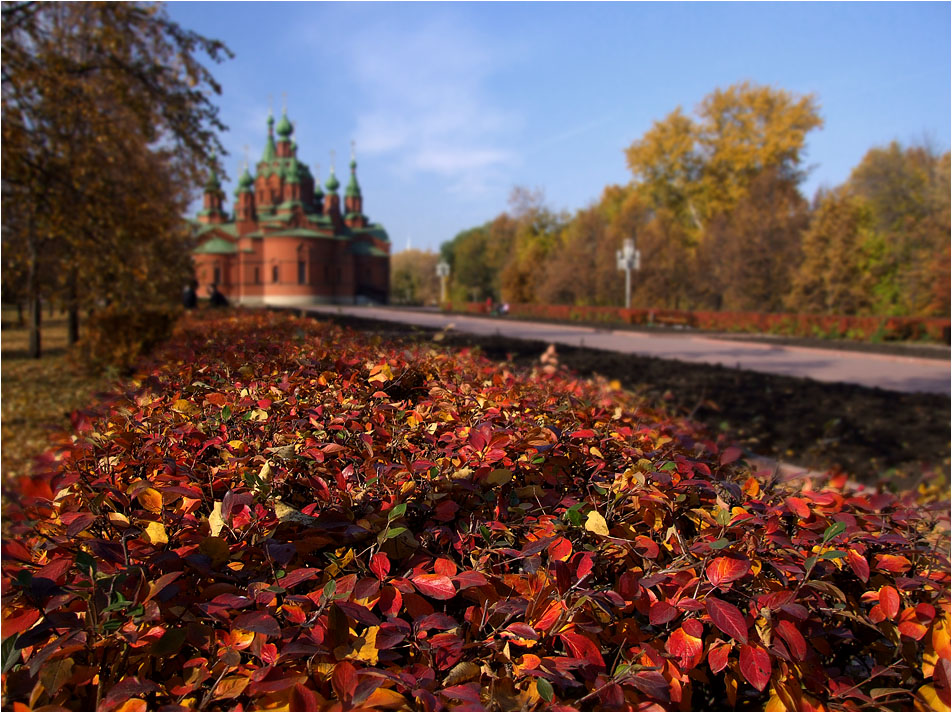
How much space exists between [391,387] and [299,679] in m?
1.35

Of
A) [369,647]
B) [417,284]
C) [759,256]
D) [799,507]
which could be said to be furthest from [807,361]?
[417,284]

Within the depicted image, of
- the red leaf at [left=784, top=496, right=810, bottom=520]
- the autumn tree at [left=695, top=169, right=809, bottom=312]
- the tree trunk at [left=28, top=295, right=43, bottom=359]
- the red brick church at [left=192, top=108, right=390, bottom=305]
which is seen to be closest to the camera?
the red leaf at [left=784, top=496, right=810, bottom=520]

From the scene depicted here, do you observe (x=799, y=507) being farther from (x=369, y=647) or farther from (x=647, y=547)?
(x=369, y=647)

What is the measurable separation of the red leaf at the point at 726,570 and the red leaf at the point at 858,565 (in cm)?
27

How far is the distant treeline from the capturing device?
25422mm

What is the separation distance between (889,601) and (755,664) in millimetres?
386

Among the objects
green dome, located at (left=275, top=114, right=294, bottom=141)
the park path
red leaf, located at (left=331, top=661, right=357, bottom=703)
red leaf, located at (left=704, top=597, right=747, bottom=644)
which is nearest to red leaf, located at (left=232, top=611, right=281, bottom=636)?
red leaf, located at (left=331, top=661, right=357, bottom=703)

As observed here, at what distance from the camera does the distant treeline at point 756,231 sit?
2542 cm

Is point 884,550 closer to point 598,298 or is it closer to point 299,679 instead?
point 299,679

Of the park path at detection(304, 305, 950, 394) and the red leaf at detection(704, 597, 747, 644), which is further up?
the red leaf at detection(704, 597, 747, 644)

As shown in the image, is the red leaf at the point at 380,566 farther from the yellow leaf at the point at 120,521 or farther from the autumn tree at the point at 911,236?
the autumn tree at the point at 911,236

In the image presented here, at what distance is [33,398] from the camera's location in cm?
Answer: 1004

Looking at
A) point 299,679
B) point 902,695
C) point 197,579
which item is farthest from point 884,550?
point 197,579

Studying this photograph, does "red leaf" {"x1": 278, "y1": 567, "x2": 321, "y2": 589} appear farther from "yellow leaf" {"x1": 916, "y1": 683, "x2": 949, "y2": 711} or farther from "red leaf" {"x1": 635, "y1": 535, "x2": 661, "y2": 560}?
"yellow leaf" {"x1": 916, "y1": 683, "x2": 949, "y2": 711}
